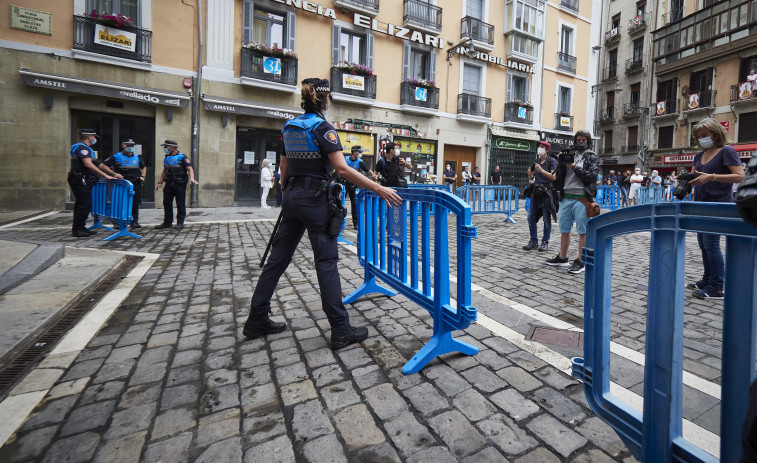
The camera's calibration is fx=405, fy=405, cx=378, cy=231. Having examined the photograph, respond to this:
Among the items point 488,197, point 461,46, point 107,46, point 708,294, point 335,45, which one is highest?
point 461,46

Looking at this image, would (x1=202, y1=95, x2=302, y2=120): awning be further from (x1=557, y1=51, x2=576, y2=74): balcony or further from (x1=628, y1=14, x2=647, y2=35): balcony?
(x1=628, y1=14, x2=647, y2=35): balcony

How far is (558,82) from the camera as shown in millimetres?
24359

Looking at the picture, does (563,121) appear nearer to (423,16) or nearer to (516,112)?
(516,112)

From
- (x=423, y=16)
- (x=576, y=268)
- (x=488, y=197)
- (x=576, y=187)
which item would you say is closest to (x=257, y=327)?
(x=576, y=268)

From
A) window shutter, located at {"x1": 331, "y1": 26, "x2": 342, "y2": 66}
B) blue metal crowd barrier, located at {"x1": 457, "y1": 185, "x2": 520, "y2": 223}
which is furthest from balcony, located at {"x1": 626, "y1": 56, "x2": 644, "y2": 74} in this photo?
blue metal crowd barrier, located at {"x1": 457, "y1": 185, "x2": 520, "y2": 223}

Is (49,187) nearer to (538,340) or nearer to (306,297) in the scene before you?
(306,297)

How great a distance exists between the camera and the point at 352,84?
56.5ft

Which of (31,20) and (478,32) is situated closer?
(31,20)

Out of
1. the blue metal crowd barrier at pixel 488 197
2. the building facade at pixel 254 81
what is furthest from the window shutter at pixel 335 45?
the blue metal crowd barrier at pixel 488 197

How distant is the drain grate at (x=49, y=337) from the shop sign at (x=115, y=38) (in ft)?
38.4

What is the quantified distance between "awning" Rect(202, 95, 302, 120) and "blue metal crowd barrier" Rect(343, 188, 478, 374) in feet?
40.6

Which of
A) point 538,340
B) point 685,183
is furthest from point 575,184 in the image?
point 538,340

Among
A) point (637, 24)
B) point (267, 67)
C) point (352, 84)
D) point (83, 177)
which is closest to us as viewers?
point (83, 177)

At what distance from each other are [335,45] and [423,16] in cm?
498
